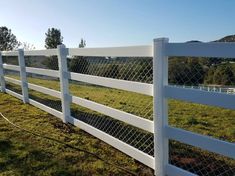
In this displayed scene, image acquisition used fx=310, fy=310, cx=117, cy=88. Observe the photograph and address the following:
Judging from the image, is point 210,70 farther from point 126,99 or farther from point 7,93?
point 7,93

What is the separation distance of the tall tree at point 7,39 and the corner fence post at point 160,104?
1913 inches

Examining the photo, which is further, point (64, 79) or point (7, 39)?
point (7, 39)

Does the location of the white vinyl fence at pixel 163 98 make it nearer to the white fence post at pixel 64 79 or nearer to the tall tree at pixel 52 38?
the white fence post at pixel 64 79

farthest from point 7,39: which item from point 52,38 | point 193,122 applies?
point 193,122

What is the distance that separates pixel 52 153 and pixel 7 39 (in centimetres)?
4844

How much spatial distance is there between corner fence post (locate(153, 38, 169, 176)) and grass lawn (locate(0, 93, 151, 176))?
0.48 m

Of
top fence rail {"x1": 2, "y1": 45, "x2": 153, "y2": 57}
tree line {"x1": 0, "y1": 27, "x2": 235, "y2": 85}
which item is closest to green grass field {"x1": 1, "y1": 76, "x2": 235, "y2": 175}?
tree line {"x1": 0, "y1": 27, "x2": 235, "y2": 85}

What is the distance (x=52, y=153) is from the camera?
5039 mm

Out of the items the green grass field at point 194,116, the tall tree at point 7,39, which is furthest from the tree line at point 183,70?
the tall tree at point 7,39

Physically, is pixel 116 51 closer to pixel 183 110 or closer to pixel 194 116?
pixel 194 116

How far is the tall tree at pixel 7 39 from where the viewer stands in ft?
160

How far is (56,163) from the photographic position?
4625mm

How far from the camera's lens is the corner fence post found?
379cm

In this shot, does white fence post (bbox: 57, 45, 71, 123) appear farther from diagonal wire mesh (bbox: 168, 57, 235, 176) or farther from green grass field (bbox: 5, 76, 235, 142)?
diagonal wire mesh (bbox: 168, 57, 235, 176)
